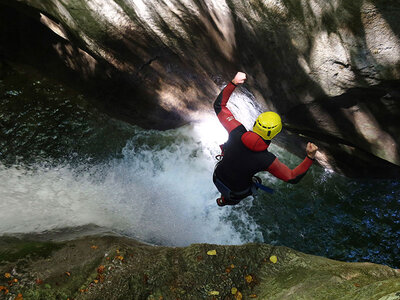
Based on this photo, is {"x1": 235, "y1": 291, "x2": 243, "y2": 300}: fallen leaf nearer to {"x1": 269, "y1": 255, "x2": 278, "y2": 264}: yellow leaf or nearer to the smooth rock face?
{"x1": 269, "y1": 255, "x2": 278, "y2": 264}: yellow leaf

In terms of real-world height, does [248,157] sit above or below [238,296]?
above

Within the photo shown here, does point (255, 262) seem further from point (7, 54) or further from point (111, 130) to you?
point (7, 54)

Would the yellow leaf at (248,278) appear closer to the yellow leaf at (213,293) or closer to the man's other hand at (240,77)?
the yellow leaf at (213,293)

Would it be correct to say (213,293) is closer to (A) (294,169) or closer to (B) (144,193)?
(A) (294,169)

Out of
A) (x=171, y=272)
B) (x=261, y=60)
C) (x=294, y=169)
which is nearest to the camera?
(x=171, y=272)

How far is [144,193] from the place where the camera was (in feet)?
20.6

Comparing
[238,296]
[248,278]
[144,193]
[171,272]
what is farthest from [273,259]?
[144,193]

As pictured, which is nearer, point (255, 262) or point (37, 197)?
point (255, 262)

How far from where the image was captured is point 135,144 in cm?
691

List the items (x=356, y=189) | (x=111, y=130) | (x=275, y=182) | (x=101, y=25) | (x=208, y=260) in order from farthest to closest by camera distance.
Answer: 1. (x=111, y=130)
2. (x=275, y=182)
3. (x=356, y=189)
4. (x=101, y=25)
5. (x=208, y=260)

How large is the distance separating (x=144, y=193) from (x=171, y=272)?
10.6 feet

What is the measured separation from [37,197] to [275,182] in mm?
4607

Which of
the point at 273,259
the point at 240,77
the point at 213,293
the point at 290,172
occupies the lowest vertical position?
the point at 273,259

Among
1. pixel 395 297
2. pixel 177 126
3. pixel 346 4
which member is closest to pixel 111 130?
pixel 177 126
